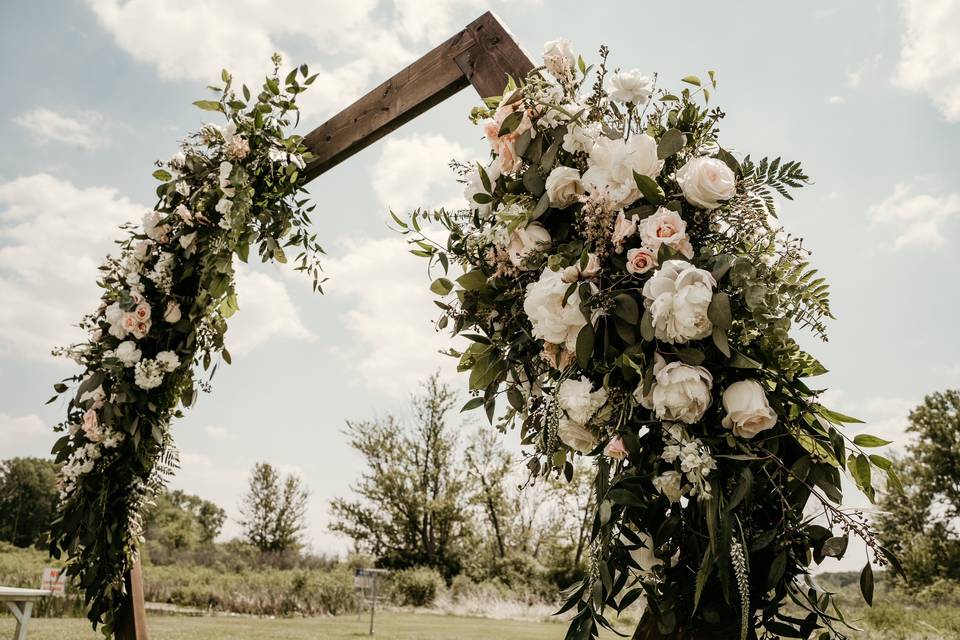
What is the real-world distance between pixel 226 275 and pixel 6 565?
15.2m

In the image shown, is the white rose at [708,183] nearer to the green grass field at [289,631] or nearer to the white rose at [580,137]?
the white rose at [580,137]

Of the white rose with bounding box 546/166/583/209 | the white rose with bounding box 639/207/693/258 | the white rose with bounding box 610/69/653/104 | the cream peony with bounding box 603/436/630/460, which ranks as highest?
the white rose with bounding box 610/69/653/104

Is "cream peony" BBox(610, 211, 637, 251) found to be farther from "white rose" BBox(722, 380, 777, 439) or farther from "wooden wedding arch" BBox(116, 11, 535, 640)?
"wooden wedding arch" BBox(116, 11, 535, 640)

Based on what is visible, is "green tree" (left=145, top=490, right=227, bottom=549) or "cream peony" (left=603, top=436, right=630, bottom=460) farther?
"green tree" (left=145, top=490, right=227, bottom=549)

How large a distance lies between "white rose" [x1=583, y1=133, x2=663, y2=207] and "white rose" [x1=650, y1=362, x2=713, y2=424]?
0.44m

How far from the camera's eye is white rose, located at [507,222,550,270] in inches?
61.7

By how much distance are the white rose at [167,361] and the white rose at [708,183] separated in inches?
105

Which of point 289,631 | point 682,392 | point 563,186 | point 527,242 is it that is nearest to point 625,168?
point 563,186

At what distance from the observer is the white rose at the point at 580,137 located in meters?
1.58

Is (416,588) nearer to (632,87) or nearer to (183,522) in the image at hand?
(632,87)

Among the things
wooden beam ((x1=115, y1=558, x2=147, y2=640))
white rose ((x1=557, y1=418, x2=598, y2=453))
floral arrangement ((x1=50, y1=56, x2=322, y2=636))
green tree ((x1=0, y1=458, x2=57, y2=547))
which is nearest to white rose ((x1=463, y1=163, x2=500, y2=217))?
white rose ((x1=557, y1=418, x2=598, y2=453))

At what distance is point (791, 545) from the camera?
1.23 m

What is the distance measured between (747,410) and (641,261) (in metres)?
0.39

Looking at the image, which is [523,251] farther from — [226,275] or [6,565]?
[6,565]
